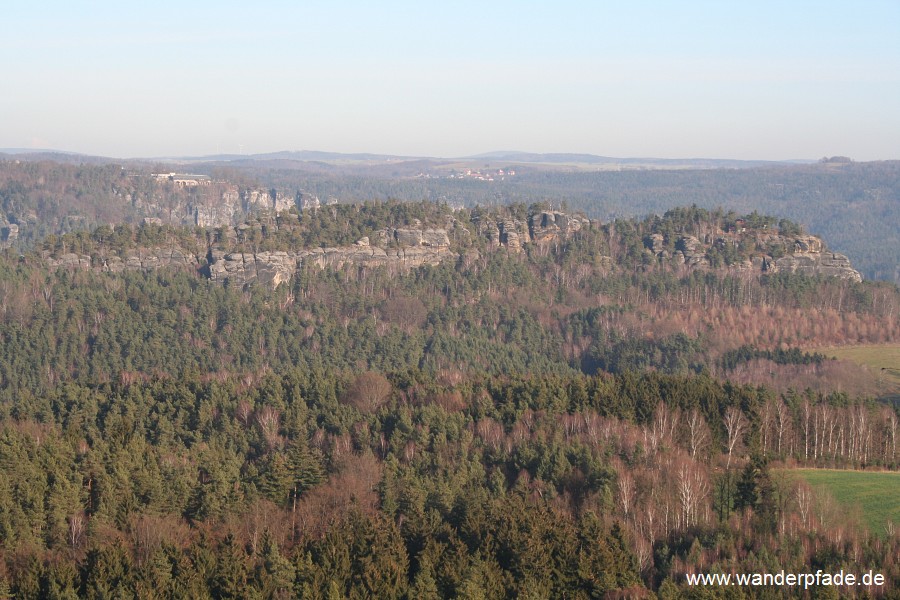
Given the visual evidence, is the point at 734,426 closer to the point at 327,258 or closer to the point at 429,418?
the point at 429,418

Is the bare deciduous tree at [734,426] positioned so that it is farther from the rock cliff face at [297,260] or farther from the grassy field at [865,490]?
the rock cliff face at [297,260]

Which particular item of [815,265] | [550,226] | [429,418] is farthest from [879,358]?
[429,418]

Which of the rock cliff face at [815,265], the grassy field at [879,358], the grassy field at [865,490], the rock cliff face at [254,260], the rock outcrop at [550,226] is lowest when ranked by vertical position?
the grassy field at [879,358]

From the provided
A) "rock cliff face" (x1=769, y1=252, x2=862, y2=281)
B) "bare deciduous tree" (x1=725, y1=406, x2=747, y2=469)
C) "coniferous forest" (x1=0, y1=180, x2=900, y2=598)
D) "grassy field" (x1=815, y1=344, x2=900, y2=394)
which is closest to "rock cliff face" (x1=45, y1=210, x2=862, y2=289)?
"rock cliff face" (x1=769, y1=252, x2=862, y2=281)

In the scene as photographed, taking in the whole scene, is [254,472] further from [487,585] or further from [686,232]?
[686,232]

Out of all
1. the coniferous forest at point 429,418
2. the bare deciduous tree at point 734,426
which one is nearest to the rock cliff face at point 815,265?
the coniferous forest at point 429,418

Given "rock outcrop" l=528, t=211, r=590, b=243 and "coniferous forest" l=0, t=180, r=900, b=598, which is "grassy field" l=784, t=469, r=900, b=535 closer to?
"coniferous forest" l=0, t=180, r=900, b=598
